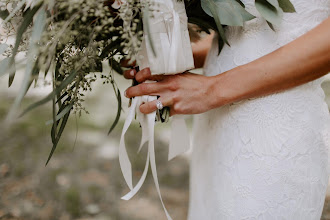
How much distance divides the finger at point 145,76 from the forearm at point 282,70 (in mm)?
172

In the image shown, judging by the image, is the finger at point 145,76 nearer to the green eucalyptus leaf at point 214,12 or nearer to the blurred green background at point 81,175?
the green eucalyptus leaf at point 214,12

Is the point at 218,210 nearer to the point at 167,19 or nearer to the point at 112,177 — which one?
the point at 167,19

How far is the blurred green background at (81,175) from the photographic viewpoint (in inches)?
121

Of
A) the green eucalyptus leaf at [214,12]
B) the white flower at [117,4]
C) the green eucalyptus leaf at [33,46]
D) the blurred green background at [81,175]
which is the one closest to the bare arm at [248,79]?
the green eucalyptus leaf at [214,12]

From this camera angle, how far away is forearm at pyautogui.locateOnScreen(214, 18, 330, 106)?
104 cm

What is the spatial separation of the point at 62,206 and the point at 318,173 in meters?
2.29

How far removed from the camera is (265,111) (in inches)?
45.4

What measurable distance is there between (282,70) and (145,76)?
38cm

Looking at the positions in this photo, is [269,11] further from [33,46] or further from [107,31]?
[33,46]

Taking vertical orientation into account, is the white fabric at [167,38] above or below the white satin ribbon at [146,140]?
above

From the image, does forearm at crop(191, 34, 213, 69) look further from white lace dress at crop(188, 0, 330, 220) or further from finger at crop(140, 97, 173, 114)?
finger at crop(140, 97, 173, 114)

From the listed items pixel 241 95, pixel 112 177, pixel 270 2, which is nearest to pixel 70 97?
pixel 241 95

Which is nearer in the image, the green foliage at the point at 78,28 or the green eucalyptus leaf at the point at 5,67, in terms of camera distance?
the green foliage at the point at 78,28

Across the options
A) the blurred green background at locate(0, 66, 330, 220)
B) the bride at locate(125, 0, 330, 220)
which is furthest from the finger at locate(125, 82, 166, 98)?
the blurred green background at locate(0, 66, 330, 220)
